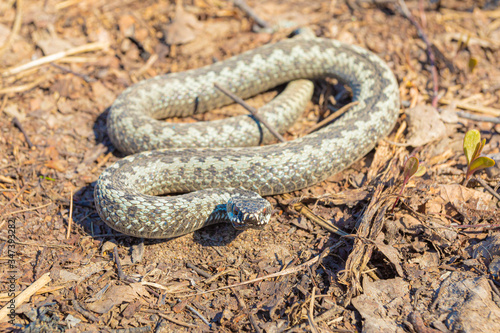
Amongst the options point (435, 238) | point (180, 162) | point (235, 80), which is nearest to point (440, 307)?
point (435, 238)

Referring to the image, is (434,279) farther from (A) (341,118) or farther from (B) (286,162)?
(A) (341,118)

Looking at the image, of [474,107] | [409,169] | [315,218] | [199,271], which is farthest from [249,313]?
[474,107]

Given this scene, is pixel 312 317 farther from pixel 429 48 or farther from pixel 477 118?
pixel 429 48

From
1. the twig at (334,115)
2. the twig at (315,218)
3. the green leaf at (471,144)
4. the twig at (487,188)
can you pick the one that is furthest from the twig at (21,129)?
the twig at (487,188)

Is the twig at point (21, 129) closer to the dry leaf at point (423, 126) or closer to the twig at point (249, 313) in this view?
the twig at point (249, 313)

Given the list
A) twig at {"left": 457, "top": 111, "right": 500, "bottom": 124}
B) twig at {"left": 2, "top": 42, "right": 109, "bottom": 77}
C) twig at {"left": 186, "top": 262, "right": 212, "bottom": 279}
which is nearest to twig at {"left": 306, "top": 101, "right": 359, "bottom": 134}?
twig at {"left": 457, "top": 111, "right": 500, "bottom": 124}

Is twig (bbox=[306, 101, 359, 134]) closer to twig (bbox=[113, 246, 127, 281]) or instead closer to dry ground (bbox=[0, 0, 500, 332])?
dry ground (bbox=[0, 0, 500, 332])
